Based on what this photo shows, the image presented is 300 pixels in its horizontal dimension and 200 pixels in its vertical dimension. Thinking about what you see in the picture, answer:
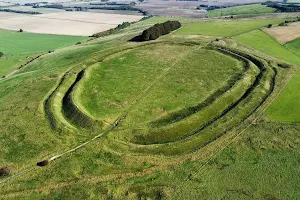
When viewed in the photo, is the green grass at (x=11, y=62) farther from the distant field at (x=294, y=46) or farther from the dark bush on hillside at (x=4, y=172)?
the distant field at (x=294, y=46)

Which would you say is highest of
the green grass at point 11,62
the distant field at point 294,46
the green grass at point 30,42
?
the distant field at point 294,46

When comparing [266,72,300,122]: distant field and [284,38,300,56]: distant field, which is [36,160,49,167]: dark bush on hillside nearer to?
[266,72,300,122]: distant field

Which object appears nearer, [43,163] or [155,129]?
[43,163]

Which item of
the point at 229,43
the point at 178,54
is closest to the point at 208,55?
the point at 178,54

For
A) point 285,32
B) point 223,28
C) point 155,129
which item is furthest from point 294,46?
point 155,129

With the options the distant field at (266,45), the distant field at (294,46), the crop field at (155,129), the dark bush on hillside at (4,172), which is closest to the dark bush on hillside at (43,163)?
the crop field at (155,129)

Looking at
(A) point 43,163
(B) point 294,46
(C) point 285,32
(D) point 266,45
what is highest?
(C) point 285,32

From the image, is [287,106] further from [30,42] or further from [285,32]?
[30,42]
